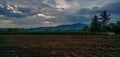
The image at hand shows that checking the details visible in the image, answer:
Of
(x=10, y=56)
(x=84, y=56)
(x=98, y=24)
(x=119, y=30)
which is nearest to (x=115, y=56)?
(x=84, y=56)

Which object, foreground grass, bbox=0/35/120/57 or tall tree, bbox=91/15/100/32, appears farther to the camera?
tall tree, bbox=91/15/100/32

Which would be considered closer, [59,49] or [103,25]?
[59,49]

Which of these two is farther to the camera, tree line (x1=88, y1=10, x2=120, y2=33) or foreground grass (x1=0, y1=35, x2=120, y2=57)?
tree line (x1=88, y1=10, x2=120, y2=33)

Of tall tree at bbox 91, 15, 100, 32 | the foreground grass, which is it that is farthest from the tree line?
the foreground grass

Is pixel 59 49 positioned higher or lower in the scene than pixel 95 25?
lower

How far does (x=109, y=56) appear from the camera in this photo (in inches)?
778

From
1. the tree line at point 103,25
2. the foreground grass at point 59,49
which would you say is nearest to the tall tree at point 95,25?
the tree line at point 103,25

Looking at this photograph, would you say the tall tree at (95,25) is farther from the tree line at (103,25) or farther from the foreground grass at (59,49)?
the foreground grass at (59,49)

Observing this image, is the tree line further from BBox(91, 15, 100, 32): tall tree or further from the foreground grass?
the foreground grass

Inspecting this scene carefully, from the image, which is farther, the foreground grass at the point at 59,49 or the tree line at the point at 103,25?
the tree line at the point at 103,25

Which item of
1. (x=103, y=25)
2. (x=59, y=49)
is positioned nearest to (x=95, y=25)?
(x=103, y=25)

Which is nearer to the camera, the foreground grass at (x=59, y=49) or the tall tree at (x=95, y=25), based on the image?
the foreground grass at (x=59, y=49)

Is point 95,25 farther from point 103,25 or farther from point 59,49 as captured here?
point 59,49

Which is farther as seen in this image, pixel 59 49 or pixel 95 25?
pixel 95 25
